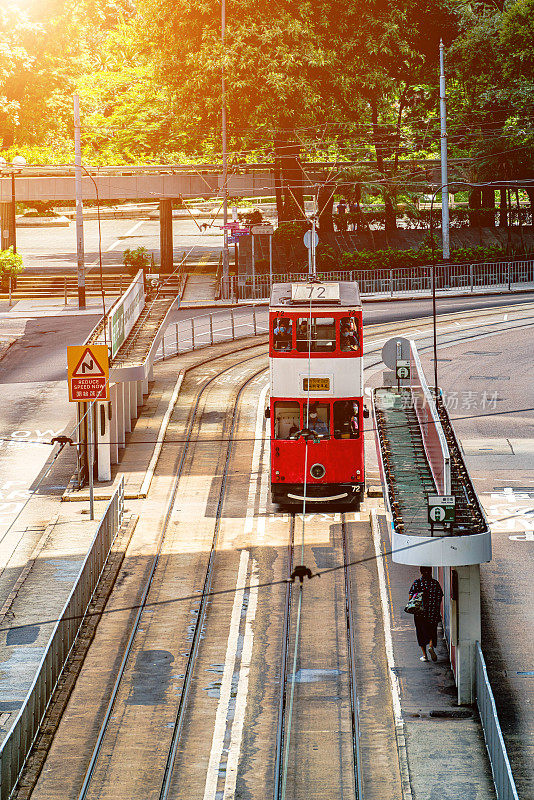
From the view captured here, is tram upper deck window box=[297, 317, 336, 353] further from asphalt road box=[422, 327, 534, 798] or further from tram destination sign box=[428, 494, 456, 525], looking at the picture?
tram destination sign box=[428, 494, 456, 525]

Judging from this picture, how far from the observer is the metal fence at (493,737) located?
13016 millimetres

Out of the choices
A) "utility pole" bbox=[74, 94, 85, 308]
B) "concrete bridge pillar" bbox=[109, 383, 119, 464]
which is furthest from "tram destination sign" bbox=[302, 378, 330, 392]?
"utility pole" bbox=[74, 94, 85, 308]

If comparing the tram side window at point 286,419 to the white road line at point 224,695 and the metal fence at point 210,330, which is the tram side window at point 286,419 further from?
the metal fence at point 210,330

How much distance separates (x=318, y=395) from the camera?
24.7 meters

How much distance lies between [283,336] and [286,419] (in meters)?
1.76

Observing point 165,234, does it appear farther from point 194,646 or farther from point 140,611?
point 194,646

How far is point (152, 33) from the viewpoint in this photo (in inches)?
2527

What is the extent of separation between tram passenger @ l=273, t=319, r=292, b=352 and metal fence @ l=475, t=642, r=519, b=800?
9514mm

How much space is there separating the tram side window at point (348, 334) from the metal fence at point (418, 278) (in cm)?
3359

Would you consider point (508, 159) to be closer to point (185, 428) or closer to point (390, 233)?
point (390, 233)

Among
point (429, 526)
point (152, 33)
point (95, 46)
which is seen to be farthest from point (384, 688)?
point (95, 46)

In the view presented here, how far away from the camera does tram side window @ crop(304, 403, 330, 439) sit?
24672 millimetres

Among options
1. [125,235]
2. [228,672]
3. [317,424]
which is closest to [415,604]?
[228,672]

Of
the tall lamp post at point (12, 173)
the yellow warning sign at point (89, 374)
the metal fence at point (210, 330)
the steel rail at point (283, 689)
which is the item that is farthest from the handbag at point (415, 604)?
the tall lamp post at point (12, 173)
